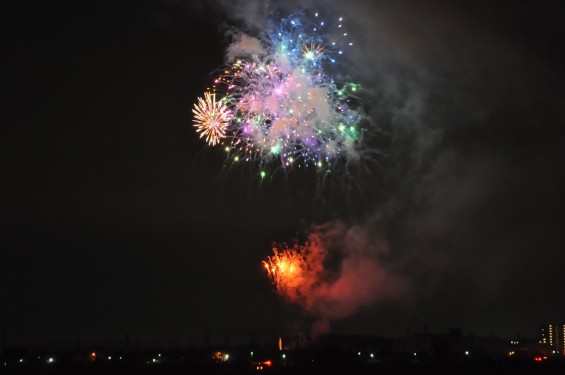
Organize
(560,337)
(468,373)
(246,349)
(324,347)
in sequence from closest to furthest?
(468,373) → (324,347) → (246,349) → (560,337)

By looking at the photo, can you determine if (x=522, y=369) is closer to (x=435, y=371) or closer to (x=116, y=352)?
(x=435, y=371)

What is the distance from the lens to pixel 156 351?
11825 centimetres

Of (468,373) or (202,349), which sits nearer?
(468,373)

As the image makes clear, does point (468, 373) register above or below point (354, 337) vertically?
below

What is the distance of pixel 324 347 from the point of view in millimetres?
81312

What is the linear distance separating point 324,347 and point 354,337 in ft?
122

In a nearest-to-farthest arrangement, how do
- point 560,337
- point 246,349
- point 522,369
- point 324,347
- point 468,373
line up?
point 468,373 → point 522,369 → point 324,347 → point 246,349 → point 560,337

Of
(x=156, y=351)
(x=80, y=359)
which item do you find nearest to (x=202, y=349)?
(x=156, y=351)

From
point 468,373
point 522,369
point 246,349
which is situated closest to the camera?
point 468,373

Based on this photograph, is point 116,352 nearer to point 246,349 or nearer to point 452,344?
point 246,349

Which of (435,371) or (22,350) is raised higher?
(22,350)

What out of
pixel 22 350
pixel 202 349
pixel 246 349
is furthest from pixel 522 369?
pixel 22 350

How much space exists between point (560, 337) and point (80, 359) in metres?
104

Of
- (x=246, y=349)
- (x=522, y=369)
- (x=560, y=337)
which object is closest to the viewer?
(x=522, y=369)
